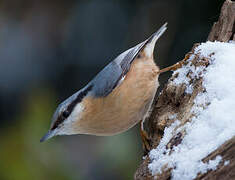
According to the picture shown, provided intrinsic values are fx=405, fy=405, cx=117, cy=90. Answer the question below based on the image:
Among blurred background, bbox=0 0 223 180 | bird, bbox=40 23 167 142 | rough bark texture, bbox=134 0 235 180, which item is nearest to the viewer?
rough bark texture, bbox=134 0 235 180

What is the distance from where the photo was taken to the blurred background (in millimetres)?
4662

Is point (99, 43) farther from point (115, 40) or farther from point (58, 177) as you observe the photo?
point (58, 177)

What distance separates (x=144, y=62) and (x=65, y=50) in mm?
2229

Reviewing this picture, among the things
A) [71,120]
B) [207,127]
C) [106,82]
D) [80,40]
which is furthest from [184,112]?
[80,40]

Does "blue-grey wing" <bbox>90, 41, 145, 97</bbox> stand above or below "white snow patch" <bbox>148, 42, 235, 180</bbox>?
above

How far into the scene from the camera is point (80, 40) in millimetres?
5363

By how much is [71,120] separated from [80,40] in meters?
2.43

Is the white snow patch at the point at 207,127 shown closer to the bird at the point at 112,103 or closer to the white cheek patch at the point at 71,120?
the bird at the point at 112,103

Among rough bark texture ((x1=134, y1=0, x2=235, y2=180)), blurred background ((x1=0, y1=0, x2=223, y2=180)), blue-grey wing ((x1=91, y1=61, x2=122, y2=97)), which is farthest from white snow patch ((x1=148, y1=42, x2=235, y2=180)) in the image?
blurred background ((x1=0, y1=0, x2=223, y2=180))

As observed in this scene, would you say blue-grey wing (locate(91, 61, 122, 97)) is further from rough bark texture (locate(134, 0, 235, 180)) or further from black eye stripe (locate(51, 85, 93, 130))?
rough bark texture (locate(134, 0, 235, 180))

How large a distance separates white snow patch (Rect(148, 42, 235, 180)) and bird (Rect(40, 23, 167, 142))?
0.73m

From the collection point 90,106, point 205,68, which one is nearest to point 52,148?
point 90,106

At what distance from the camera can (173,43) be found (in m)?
4.98

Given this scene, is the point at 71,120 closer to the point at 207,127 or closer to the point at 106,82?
the point at 106,82
